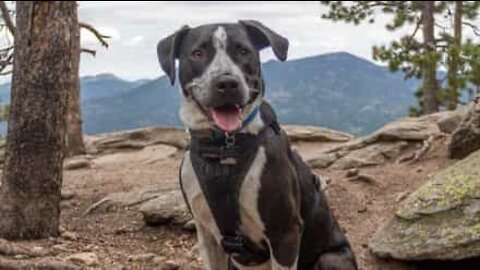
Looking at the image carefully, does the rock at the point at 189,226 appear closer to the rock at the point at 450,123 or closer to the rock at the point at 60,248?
the rock at the point at 60,248

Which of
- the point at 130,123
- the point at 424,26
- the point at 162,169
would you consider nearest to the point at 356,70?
the point at 130,123

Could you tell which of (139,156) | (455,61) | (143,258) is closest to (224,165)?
(143,258)

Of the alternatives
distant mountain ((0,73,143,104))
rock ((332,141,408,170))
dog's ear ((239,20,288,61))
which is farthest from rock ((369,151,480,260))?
distant mountain ((0,73,143,104))

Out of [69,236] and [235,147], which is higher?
[235,147]

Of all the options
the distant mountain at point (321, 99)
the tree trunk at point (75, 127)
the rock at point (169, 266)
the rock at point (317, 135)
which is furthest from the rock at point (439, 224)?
the distant mountain at point (321, 99)

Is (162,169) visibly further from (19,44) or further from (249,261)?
(249,261)

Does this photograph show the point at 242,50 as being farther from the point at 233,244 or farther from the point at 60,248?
the point at 60,248

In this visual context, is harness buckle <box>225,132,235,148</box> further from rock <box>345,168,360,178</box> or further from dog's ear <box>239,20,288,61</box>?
rock <box>345,168,360,178</box>
